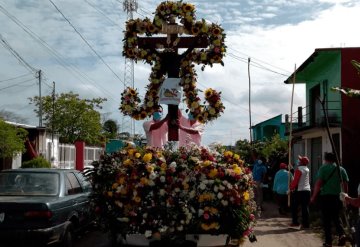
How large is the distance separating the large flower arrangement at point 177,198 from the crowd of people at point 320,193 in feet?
2.91

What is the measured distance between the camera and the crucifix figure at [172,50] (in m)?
9.07

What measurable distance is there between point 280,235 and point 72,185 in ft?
14.7

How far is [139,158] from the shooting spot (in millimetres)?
6465

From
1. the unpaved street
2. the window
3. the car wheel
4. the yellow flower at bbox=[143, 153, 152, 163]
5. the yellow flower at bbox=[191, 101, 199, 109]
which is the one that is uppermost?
the yellow flower at bbox=[191, 101, 199, 109]

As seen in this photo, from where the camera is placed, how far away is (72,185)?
8883 mm

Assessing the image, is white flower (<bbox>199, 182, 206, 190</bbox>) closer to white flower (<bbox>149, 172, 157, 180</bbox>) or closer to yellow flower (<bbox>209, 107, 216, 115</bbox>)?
white flower (<bbox>149, 172, 157, 180</bbox>)

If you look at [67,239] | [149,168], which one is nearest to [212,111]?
[149,168]

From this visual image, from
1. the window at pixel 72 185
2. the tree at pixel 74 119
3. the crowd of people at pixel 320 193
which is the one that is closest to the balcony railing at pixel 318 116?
the crowd of people at pixel 320 193

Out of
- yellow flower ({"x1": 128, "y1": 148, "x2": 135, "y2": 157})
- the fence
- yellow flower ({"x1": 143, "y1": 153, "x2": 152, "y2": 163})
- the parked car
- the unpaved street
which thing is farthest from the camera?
the fence

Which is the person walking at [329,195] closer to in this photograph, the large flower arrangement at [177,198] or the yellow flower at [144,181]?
the large flower arrangement at [177,198]

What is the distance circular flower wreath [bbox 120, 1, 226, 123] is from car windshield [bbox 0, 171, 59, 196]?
1886mm

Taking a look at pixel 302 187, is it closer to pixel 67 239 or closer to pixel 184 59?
pixel 184 59

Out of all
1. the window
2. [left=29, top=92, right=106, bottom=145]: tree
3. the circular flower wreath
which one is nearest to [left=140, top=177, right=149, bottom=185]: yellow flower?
the window

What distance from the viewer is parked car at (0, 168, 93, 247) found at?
7234 millimetres
